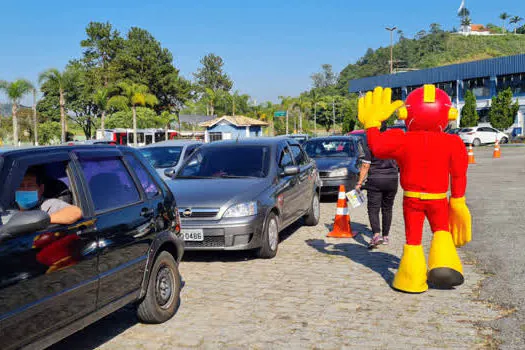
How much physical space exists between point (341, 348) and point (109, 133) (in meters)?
58.2

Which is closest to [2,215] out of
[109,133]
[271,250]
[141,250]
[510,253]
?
[141,250]

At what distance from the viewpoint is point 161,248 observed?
5309mm

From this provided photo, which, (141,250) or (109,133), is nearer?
(141,250)

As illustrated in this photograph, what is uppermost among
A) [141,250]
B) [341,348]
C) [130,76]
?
[130,76]

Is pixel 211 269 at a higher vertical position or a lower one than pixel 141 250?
lower

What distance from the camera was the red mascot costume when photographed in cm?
597

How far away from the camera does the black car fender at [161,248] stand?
4.91 metres

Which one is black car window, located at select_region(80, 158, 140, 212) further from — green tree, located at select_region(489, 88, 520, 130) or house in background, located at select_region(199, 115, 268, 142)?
A: house in background, located at select_region(199, 115, 268, 142)

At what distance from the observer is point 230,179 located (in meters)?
8.44

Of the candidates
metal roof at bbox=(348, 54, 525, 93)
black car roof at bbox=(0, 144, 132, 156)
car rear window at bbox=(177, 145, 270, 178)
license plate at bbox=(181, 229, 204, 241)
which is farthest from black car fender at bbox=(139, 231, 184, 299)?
metal roof at bbox=(348, 54, 525, 93)

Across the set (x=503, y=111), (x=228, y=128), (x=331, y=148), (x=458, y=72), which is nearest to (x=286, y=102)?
(x=228, y=128)

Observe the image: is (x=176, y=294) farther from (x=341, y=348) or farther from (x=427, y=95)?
(x=427, y=95)

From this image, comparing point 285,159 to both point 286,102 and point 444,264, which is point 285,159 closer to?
point 444,264

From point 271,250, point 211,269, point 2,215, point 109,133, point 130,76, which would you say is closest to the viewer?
point 2,215
